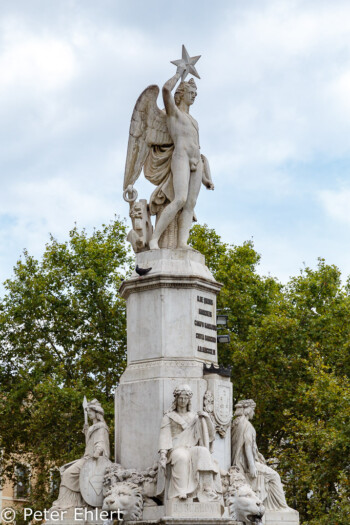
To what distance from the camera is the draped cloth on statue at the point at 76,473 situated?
1538 cm

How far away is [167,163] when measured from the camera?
17203 mm

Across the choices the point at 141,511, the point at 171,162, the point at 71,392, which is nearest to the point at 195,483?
the point at 141,511

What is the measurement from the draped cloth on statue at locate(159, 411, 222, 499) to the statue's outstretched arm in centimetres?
528

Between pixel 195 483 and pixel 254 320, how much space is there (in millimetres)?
15540

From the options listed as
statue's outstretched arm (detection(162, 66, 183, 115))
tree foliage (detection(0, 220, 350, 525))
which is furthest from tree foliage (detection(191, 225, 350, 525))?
statue's outstretched arm (detection(162, 66, 183, 115))

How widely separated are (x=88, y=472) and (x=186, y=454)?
1867 mm

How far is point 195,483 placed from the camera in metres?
14.1

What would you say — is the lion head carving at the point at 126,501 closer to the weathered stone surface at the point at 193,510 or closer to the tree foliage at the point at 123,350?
the weathered stone surface at the point at 193,510

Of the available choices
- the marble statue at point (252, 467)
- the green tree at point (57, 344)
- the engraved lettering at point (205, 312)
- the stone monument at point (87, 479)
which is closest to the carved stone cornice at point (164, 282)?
the engraved lettering at point (205, 312)

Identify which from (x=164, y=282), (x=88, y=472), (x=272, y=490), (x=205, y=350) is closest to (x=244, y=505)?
(x=272, y=490)

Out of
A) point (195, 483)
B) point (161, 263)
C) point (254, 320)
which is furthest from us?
point (254, 320)

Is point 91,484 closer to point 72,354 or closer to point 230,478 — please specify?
point 230,478

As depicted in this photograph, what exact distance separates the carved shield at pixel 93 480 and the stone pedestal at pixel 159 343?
0.38 m

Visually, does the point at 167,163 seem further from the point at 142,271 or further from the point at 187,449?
the point at 187,449
